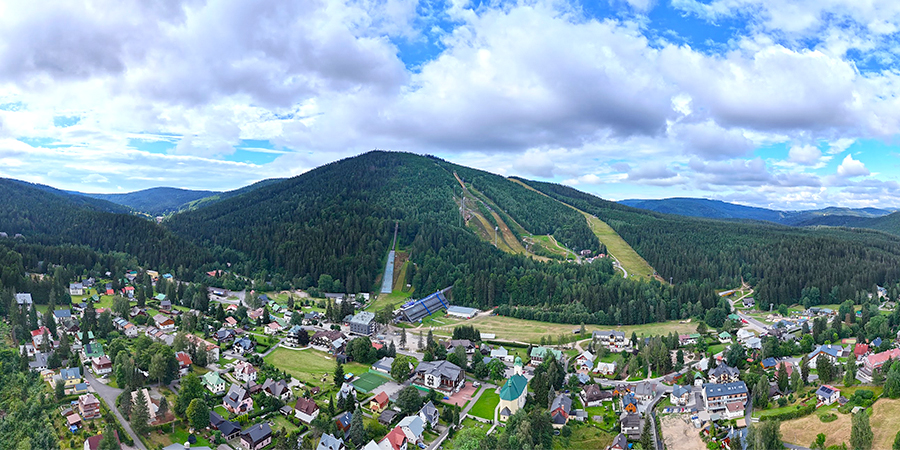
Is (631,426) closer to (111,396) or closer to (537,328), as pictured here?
(537,328)

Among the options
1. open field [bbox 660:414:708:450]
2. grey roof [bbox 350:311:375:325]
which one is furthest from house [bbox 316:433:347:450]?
grey roof [bbox 350:311:375:325]

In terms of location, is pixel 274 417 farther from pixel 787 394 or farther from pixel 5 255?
pixel 5 255

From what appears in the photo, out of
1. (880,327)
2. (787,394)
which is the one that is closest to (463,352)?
(787,394)

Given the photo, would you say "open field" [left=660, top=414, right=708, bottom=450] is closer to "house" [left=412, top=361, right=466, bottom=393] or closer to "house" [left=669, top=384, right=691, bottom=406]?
"house" [left=669, top=384, right=691, bottom=406]

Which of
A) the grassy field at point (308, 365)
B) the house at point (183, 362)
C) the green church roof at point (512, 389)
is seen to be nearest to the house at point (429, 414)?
the green church roof at point (512, 389)

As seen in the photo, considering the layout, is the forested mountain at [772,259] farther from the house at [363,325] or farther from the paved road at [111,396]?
the paved road at [111,396]

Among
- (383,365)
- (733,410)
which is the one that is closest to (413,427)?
(383,365)
